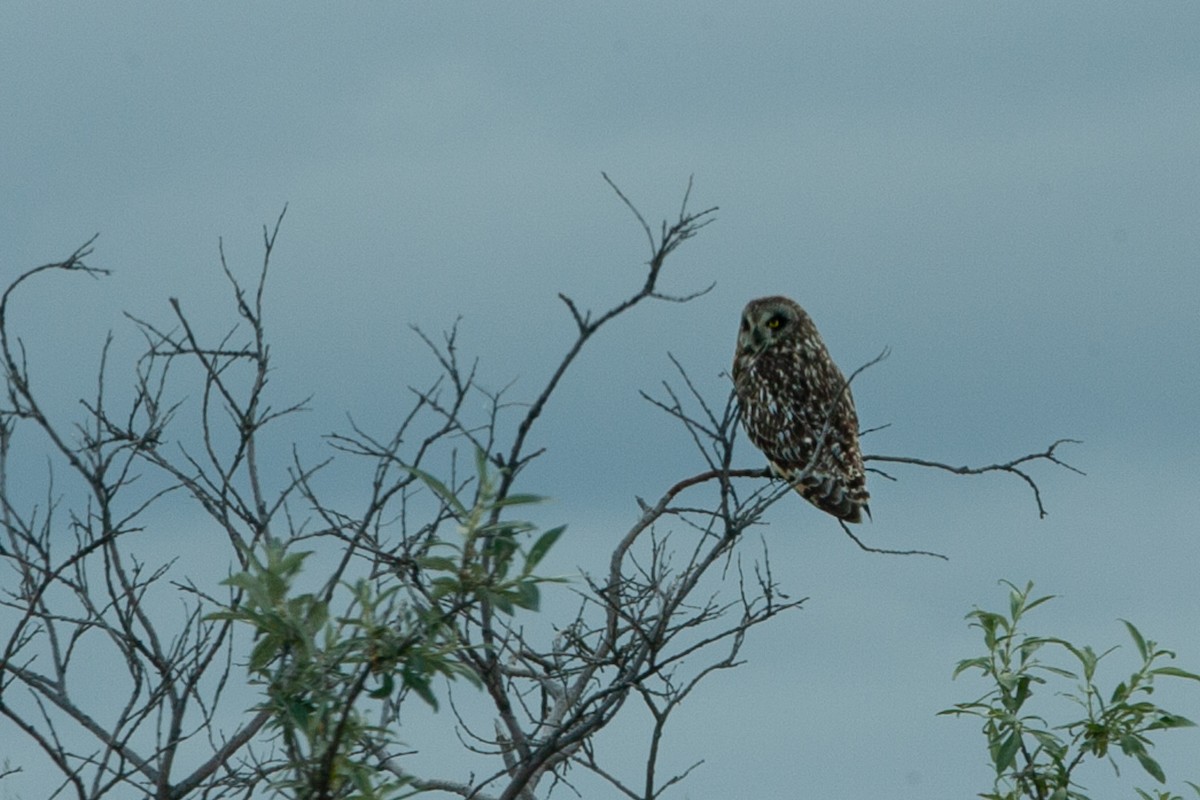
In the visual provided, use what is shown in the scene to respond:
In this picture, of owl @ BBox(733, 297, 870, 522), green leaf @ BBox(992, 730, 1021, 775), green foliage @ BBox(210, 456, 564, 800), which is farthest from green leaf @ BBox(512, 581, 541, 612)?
owl @ BBox(733, 297, 870, 522)

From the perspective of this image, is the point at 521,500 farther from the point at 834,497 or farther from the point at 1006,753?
the point at 834,497

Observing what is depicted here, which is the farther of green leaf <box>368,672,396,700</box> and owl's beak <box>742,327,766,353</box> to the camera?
owl's beak <box>742,327,766,353</box>

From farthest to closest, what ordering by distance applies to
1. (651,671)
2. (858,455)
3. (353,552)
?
(858,455) → (353,552) → (651,671)

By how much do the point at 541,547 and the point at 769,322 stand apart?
8108 millimetres

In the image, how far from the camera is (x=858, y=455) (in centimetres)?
943

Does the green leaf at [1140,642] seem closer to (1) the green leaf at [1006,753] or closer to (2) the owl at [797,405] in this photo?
(1) the green leaf at [1006,753]

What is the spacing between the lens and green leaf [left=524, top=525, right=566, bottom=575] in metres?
3.29

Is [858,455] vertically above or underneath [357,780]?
above

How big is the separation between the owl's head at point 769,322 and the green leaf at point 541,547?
7.89 m

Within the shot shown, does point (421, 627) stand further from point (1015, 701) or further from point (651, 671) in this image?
point (1015, 701)

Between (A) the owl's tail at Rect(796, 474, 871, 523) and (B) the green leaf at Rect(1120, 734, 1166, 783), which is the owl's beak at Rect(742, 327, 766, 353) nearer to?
(A) the owl's tail at Rect(796, 474, 871, 523)

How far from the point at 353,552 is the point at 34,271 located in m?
2.51

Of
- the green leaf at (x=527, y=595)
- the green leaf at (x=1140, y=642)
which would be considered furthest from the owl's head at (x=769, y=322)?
the green leaf at (x=527, y=595)

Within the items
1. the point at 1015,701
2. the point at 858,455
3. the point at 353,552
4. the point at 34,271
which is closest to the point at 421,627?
the point at 353,552
